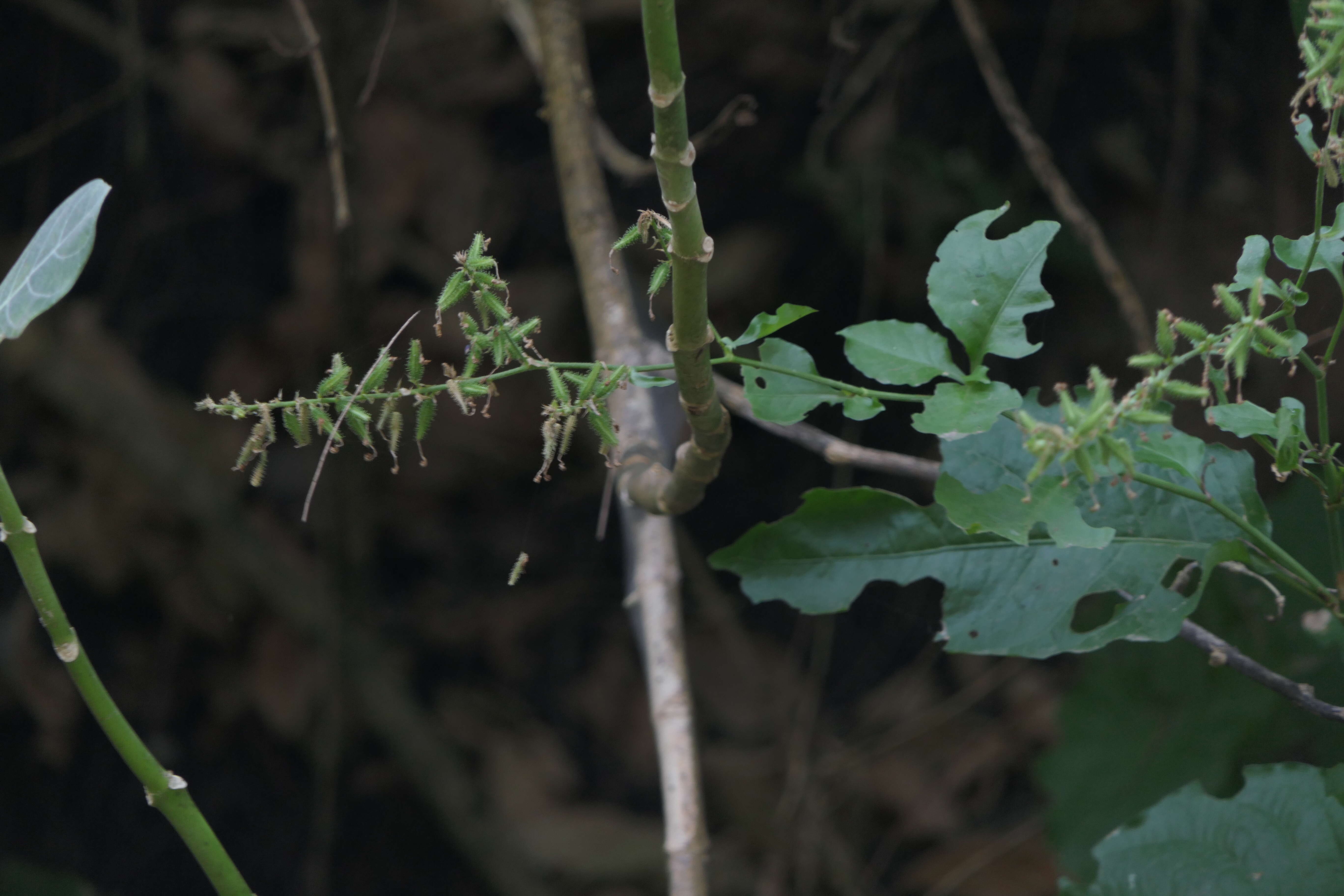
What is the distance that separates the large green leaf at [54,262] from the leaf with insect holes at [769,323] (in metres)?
0.31

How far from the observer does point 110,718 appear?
0.53 metres

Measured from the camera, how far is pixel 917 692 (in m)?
1.71

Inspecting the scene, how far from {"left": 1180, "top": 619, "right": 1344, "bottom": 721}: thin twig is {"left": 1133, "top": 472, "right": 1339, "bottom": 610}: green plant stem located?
0.07 metres

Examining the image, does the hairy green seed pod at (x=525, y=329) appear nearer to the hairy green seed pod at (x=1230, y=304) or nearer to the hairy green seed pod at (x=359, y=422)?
the hairy green seed pod at (x=359, y=422)

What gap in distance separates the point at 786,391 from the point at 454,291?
20 centimetres

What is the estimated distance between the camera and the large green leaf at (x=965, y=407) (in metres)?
0.50

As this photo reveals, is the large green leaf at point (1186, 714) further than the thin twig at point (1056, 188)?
Yes

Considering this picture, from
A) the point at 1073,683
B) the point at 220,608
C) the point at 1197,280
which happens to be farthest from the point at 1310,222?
the point at 220,608

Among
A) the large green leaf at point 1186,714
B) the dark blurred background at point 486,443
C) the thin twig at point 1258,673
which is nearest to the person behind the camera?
the thin twig at point 1258,673

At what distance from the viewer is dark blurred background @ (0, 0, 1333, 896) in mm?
1477

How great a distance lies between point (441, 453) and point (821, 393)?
1.18 metres

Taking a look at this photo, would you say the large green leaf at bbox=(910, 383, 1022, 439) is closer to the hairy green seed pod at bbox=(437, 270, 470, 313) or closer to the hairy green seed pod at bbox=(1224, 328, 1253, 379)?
the hairy green seed pod at bbox=(1224, 328, 1253, 379)

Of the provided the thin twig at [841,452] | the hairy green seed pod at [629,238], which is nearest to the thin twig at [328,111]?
the thin twig at [841,452]

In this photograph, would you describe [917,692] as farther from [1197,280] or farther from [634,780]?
[1197,280]
